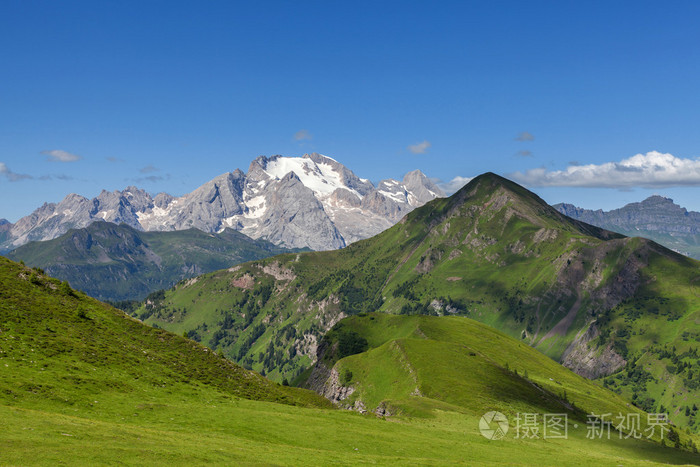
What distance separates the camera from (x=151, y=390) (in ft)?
275

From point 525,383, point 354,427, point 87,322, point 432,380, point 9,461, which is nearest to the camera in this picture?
point 9,461

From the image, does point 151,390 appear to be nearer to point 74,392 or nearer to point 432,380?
point 74,392

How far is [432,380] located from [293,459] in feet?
393

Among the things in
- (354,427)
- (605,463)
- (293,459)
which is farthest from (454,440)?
(293,459)

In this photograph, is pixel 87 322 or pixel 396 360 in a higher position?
pixel 87 322

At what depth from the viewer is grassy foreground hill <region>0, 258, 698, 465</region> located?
54.5 m

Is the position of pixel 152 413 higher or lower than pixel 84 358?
lower

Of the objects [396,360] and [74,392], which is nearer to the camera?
[74,392]

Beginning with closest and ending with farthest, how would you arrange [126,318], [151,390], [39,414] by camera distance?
1. [39,414]
2. [151,390]
3. [126,318]

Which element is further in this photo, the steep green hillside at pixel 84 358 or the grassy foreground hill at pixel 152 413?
the steep green hillside at pixel 84 358

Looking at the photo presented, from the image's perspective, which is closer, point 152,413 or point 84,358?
point 152,413

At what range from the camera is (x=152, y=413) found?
242ft

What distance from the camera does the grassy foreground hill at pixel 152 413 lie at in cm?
5449

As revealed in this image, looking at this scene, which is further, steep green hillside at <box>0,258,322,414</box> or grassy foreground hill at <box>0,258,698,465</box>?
steep green hillside at <box>0,258,322,414</box>
